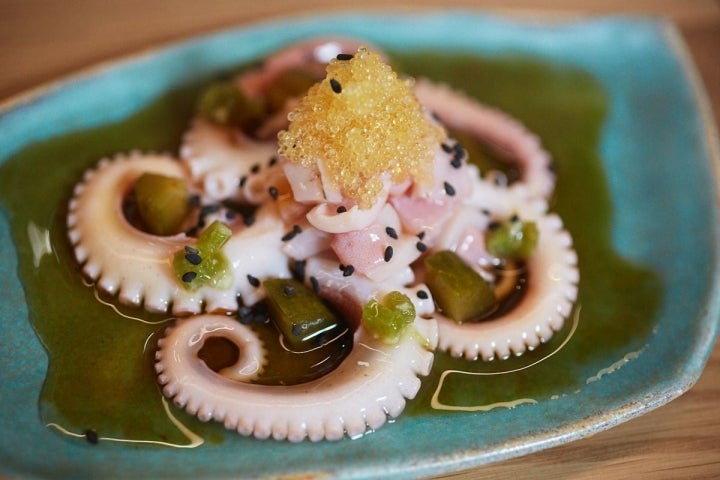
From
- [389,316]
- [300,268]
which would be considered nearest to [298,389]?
[389,316]

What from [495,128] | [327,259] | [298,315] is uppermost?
[495,128]

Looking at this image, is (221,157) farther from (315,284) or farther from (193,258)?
(315,284)

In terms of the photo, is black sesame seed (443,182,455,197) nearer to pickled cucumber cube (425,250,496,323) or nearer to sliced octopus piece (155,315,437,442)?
pickled cucumber cube (425,250,496,323)

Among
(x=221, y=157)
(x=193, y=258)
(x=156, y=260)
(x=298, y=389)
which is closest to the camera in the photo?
(x=298, y=389)

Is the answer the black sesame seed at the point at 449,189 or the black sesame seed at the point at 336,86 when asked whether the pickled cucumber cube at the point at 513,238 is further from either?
the black sesame seed at the point at 336,86

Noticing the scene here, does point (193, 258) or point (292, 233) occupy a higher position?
point (292, 233)

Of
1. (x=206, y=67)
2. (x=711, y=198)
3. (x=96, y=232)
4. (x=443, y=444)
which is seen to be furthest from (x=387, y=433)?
(x=206, y=67)

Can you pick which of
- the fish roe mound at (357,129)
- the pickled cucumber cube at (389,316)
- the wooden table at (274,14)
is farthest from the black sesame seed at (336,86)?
the wooden table at (274,14)
